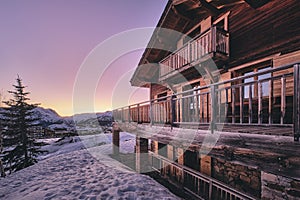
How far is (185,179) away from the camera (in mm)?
6375

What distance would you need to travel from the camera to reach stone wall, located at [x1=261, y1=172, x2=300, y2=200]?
2.33 metres

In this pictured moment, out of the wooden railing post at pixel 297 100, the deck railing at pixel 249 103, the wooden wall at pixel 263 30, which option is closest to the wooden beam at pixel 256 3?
the wooden wall at pixel 263 30

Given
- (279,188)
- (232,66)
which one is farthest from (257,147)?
(232,66)

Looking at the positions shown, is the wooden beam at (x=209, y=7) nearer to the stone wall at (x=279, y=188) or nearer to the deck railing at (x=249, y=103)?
the deck railing at (x=249, y=103)

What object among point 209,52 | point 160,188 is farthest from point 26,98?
point 209,52

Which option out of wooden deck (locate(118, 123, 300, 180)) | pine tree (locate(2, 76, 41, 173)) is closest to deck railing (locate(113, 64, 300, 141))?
wooden deck (locate(118, 123, 300, 180))

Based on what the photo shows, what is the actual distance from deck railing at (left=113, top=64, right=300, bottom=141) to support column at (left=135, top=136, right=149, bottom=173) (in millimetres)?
1146

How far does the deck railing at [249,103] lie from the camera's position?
239 centimetres

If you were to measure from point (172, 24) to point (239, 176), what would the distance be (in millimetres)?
7949

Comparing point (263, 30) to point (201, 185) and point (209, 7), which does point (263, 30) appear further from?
point (201, 185)

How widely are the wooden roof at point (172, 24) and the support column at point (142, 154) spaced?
20.1ft

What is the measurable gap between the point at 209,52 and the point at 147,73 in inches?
340

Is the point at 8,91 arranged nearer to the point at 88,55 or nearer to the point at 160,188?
the point at 88,55

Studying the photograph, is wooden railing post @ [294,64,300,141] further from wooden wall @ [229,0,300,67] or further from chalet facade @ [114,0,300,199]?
wooden wall @ [229,0,300,67]
